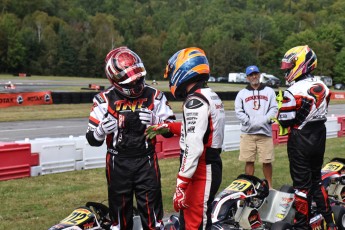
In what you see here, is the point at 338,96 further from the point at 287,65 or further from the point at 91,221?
the point at 91,221

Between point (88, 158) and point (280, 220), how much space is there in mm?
4613

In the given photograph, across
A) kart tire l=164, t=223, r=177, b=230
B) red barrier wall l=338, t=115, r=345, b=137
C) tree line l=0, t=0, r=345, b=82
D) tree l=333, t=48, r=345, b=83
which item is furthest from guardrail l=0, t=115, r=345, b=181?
tree l=333, t=48, r=345, b=83

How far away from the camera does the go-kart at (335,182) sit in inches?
251

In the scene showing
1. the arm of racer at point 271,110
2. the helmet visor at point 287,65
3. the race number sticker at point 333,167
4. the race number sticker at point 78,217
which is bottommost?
the race number sticker at point 333,167

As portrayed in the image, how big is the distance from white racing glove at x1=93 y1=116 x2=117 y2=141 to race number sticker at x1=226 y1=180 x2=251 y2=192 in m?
1.68

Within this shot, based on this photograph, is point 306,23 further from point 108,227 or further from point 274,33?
point 108,227

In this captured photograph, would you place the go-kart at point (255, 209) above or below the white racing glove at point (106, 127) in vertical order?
below

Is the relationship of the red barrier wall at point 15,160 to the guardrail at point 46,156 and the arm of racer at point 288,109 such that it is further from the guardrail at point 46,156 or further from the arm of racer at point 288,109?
the arm of racer at point 288,109

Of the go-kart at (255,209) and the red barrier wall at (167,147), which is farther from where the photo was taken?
the red barrier wall at (167,147)

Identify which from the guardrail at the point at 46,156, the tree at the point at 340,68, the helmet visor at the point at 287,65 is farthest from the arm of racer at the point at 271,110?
the tree at the point at 340,68

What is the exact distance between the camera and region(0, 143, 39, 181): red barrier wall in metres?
7.96

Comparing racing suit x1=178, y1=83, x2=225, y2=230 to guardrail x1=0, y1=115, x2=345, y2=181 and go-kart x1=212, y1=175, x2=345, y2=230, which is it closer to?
go-kart x1=212, y1=175, x2=345, y2=230

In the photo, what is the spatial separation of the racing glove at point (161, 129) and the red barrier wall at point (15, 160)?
4.51 meters

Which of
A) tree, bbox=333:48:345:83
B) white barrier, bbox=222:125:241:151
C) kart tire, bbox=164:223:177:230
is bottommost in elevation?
tree, bbox=333:48:345:83
